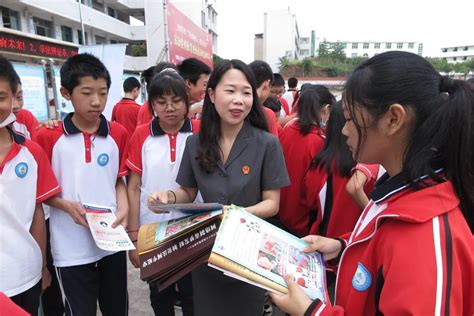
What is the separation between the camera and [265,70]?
9.34 feet

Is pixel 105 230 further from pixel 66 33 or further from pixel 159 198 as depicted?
pixel 66 33

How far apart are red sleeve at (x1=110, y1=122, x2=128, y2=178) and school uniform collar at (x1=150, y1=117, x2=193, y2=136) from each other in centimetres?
18

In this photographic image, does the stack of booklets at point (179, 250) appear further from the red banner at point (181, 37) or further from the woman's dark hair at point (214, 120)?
the red banner at point (181, 37)

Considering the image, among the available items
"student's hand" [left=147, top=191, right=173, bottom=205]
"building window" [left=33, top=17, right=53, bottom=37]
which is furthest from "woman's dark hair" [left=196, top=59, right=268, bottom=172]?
"building window" [left=33, top=17, right=53, bottom=37]

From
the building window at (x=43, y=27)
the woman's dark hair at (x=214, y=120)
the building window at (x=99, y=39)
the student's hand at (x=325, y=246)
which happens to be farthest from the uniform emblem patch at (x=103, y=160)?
the building window at (x=99, y=39)

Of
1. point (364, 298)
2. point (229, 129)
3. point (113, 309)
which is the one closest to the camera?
point (364, 298)

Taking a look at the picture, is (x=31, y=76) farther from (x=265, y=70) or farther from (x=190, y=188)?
(x=190, y=188)

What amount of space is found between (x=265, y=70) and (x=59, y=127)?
1.75 m

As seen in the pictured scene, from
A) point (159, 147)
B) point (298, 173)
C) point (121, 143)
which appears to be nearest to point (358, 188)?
point (298, 173)

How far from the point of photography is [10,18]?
1388cm

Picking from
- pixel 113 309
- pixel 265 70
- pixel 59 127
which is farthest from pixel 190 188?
pixel 265 70

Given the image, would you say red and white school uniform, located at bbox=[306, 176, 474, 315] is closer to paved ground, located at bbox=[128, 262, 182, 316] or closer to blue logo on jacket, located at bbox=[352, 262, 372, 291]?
blue logo on jacket, located at bbox=[352, 262, 372, 291]

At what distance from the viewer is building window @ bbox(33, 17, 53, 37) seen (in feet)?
51.7

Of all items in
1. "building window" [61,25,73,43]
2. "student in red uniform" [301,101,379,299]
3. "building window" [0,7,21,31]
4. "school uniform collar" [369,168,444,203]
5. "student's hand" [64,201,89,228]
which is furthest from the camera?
"building window" [61,25,73,43]
